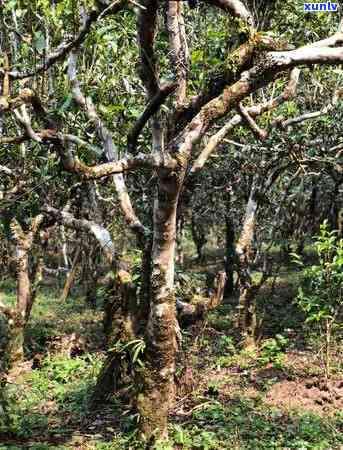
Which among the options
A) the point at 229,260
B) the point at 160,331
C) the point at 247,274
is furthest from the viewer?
the point at 229,260

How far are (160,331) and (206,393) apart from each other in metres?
3.33

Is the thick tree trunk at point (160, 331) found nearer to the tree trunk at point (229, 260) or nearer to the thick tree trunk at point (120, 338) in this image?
the thick tree trunk at point (120, 338)

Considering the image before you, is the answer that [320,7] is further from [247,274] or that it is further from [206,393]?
[206,393]

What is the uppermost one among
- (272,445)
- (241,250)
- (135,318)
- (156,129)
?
(156,129)

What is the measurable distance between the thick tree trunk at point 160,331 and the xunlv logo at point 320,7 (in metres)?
5.97

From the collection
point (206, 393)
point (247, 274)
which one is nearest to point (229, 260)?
point (247, 274)

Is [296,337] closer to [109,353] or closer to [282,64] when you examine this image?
[109,353]

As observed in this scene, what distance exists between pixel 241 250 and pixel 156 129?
578 centimetres

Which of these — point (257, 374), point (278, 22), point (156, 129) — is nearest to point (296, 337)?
point (257, 374)

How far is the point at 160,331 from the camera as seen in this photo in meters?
6.23

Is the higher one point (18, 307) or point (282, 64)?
point (282, 64)

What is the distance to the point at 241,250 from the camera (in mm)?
11562

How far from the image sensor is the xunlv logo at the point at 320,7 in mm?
9828

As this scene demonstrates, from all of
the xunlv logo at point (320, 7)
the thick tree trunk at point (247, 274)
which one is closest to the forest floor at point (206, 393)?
the thick tree trunk at point (247, 274)
